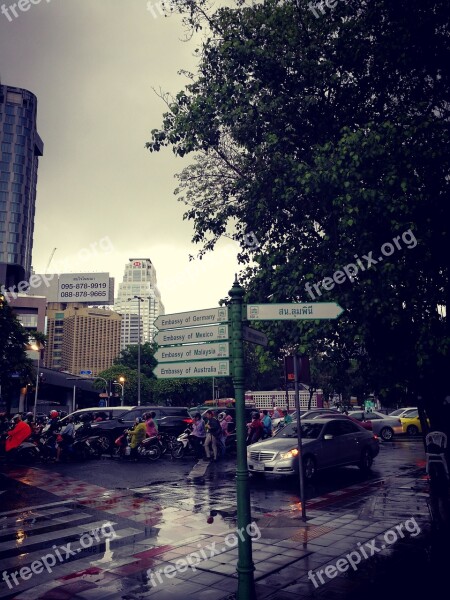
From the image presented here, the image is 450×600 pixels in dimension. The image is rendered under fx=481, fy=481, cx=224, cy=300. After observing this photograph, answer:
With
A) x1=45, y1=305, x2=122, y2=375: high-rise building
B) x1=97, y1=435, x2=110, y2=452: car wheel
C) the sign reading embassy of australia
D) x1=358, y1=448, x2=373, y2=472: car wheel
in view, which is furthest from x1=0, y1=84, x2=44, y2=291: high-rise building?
the sign reading embassy of australia

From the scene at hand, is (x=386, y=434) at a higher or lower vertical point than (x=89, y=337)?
lower

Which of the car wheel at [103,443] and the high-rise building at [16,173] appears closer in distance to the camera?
the car wheel at [103,443]

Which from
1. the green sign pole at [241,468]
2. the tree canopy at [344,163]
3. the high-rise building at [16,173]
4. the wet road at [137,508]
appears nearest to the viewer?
the green sign pole at [241,468]

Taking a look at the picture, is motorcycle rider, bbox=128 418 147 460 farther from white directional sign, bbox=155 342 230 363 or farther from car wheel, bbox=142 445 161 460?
white directional sign, bbox=155 342 230 363

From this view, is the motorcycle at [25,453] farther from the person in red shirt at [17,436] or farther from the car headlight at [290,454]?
the car headlight at [290,454]

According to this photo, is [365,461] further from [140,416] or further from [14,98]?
[14,98]

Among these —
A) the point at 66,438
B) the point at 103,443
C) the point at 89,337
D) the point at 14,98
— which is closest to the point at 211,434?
the point at 103,443

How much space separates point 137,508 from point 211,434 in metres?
7.03

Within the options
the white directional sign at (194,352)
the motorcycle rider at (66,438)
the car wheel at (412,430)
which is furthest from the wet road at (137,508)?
the car wheel at (412,430)

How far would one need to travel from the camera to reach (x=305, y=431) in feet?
41.3

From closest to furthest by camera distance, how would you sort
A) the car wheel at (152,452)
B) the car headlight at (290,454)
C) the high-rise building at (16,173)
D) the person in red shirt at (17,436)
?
the car headlight at (290,454)
the person in red shirt at (17,436)
the car wheel at (152,452)
the high-rise building at (16,173)

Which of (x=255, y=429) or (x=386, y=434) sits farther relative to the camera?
(x=386, y=434)

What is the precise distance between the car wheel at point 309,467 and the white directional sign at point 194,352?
24.3ft

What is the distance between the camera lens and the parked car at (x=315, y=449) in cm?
1155
